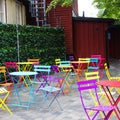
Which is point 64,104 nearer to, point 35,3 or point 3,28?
point 3,28

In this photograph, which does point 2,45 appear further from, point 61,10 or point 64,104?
point 61,10

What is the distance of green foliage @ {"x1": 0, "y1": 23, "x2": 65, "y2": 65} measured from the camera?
13.4 meters

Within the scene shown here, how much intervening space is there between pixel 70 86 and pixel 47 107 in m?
3.84

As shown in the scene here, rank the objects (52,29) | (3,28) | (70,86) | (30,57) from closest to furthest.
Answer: (70,86) < (3,28) < (30,57) < (52,29)

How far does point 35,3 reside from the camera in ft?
62.5

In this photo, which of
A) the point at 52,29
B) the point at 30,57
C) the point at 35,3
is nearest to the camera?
the point at 30,57

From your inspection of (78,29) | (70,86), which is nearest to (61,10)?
(78,29)

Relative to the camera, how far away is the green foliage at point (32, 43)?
1338 cm

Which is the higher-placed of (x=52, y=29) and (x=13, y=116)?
(x=52, y=29)

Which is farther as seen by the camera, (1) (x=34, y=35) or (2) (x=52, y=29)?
(2) (x=52, y=29)

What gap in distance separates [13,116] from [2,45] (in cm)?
587

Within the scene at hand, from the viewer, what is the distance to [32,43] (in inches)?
618

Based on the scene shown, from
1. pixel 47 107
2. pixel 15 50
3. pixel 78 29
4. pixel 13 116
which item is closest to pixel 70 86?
pixel 15 50

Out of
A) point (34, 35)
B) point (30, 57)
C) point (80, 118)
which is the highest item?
point (34, 35)
